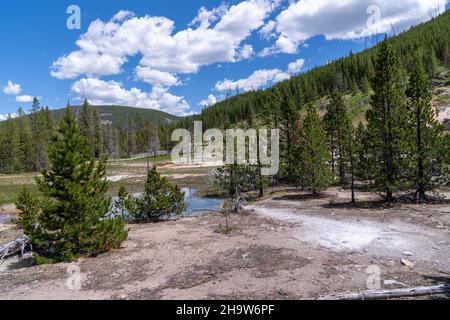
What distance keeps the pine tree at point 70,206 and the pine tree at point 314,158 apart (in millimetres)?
21046

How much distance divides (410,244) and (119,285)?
1229cm

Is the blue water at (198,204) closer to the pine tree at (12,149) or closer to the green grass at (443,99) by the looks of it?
the pine tree at (12,149)

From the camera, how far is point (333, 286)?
10.9 metres

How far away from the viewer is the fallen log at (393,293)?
377 inches

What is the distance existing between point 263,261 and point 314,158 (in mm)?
19864

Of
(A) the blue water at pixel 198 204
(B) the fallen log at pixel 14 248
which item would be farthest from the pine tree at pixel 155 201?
(B) the fallen log at pixel 14 248

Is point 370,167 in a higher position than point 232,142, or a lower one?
lower

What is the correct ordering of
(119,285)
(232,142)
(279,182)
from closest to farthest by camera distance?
(119,285)
(232,142)
(279,182)

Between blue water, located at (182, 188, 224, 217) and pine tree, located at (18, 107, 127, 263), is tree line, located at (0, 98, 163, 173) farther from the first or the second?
pine tree, located at (18, 107, 127, 263)

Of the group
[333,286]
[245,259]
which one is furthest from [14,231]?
[333,286]

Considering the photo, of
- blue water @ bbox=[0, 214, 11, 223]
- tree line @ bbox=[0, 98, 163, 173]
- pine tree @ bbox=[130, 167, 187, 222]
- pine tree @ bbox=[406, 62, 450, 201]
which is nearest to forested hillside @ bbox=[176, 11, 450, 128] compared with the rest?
tree line @ bbox=[0, 98, 163, 173]

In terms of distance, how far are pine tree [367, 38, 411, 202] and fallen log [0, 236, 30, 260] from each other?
23129 mm

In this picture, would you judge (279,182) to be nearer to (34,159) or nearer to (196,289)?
(196,289)

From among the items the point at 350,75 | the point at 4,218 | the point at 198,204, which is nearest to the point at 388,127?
the point at 198,204
